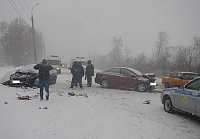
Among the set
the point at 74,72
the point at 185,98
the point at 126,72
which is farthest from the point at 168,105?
the point at 74,72

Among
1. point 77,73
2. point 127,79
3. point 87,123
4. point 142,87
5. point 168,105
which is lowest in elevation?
point 87,123

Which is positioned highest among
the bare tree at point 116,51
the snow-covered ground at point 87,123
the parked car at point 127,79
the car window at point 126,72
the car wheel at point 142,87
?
the bare tree at point 116,51

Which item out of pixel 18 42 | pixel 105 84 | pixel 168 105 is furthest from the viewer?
pixel 18 42

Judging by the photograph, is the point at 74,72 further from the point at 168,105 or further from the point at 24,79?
the point at 168,105

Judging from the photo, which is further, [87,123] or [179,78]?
[179,78]

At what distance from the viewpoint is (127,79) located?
1320 cm

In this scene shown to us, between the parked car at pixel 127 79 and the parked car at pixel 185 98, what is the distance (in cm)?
475

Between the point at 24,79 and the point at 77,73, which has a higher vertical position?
the point at 77,73

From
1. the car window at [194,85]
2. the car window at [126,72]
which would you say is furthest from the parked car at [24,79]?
the car window at [194,85]

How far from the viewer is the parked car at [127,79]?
12.9 meters

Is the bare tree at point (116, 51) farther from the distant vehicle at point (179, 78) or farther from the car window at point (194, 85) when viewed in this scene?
the car window at point (194, 85)

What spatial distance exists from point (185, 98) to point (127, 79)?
21.6 feet

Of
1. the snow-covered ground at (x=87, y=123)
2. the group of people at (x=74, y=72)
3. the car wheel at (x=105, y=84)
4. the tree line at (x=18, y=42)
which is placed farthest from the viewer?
the tree line at (x=18, y=42)

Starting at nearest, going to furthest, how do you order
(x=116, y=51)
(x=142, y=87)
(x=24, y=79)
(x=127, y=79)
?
(x=24, y=79) → (x=142, y=87) → (x=127, y=79) → (x=116, y=51)
